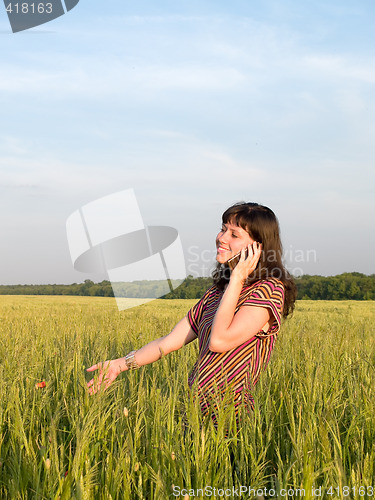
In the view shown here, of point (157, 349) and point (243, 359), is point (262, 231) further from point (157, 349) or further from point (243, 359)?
point (157, 349)

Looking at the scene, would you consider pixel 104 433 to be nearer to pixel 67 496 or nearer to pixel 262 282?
pixel 67 496

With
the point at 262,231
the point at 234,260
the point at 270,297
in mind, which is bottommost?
the point at 270,297

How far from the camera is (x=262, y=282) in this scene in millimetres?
2367

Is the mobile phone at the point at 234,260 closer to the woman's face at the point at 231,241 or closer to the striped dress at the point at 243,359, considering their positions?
the woman's face at the point at 231,241

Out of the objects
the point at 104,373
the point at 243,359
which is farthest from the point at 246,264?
the point at 104,373

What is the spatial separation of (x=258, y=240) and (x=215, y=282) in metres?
0.43

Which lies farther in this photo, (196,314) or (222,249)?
(196,314)

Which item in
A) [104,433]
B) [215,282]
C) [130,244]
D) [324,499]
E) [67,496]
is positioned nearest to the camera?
[67,496]

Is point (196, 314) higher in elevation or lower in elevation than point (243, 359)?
higher

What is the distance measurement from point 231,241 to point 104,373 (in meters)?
0.88

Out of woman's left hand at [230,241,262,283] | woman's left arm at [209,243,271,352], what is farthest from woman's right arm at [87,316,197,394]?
woman's left hand at [230,241,262,283]

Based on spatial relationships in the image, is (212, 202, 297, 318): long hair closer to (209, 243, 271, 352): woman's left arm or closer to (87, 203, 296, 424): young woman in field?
(87, 203, 296, 424): young woman in field

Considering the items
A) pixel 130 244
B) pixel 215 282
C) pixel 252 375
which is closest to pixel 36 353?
pixel 215 282

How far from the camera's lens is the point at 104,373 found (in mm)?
2238
